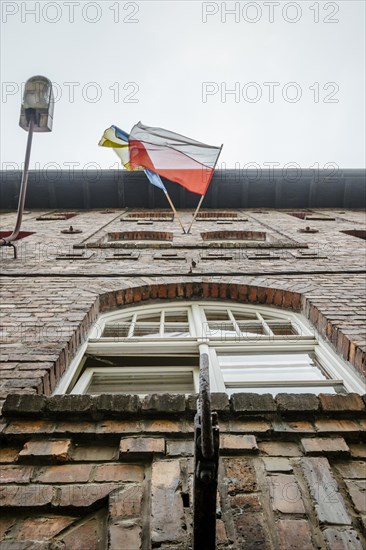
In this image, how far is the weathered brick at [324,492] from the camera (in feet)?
4.25

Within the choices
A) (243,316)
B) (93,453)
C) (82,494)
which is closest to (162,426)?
(93,453)

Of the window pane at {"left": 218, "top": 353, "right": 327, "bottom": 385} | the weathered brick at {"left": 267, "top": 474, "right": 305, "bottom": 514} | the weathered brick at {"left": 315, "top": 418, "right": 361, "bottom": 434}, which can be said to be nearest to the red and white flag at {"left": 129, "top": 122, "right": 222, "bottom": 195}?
the window pane at {"left": 218, "top": 353, "right": 327, "bottom": 385}

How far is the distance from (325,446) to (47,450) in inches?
49.7

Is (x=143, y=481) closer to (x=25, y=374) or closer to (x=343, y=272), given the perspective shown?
(x=25, y=374)

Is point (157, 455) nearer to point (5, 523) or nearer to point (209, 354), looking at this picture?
point (5, 523)

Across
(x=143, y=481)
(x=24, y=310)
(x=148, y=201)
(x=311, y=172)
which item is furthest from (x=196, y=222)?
(x=143, y=481)

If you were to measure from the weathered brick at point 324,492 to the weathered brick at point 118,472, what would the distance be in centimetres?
70

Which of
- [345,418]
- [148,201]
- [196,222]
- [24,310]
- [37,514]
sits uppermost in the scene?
[148,201]

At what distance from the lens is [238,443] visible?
161 centimetres

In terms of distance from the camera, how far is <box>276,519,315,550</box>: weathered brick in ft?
3.91

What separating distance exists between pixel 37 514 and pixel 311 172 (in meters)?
12.2

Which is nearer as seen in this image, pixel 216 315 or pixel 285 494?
pixel 285 494

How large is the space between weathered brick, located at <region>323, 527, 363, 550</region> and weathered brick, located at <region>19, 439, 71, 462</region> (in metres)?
1.08

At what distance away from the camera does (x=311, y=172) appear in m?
11.7
